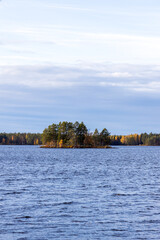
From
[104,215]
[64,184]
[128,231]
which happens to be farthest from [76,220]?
[64,184]

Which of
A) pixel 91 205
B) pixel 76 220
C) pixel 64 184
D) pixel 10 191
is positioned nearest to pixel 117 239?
pixel 76 220

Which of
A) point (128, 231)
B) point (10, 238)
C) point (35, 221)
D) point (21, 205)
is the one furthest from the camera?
point (21, 205)

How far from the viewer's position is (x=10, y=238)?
67.6 feet

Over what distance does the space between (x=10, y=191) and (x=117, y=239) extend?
20.1 metres

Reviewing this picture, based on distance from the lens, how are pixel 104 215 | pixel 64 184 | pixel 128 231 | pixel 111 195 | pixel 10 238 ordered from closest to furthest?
pixel 10 238
pixel 128 231
pixel 104 215
pixel 111 195
pixel 64 184

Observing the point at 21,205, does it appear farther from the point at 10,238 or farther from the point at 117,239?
the point at 117,239

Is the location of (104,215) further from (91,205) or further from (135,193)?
(135,193)

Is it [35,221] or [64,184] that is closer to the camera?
[35,221]

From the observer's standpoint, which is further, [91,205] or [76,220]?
[91,205]

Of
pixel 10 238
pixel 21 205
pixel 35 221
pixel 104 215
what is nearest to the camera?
pixel 10 238

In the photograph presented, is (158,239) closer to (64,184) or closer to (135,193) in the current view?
(135,193)

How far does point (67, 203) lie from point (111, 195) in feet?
20.9

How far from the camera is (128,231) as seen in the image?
22.5 meters

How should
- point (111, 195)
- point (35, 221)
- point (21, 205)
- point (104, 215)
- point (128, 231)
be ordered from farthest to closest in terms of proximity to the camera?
point (111, 195), point (21, 205), point (104, 215), point (35, 221), point (128, 231)
